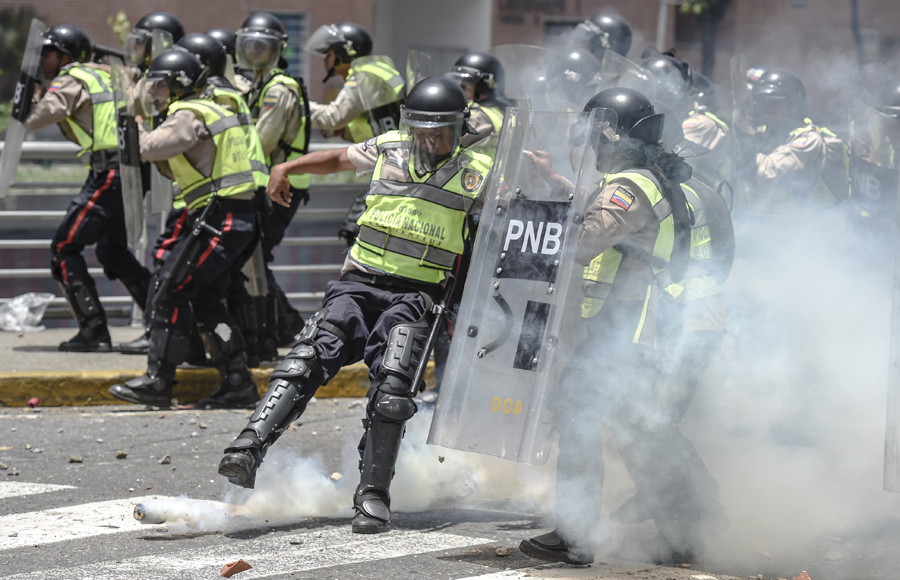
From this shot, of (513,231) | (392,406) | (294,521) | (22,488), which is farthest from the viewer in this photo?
(22,488)

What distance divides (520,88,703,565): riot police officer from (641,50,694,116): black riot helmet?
8.69ft

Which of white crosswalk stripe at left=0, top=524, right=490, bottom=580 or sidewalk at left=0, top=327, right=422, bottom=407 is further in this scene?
sidewalk at left=0, top=327, right=422, bottom=407

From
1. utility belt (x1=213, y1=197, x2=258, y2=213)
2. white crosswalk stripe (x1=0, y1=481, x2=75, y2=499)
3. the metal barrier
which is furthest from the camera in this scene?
the metal barrier

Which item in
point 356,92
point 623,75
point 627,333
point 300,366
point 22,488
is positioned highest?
point 623,75

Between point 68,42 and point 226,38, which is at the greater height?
point 226,38

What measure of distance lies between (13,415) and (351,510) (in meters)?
2.74

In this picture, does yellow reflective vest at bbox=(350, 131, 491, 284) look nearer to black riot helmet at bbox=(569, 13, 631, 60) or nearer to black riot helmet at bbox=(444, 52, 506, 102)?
black riot helmet at bbox=(444, 52, 506, 102)

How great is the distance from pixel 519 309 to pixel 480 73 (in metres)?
3.06

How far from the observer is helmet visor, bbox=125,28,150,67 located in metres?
6.90

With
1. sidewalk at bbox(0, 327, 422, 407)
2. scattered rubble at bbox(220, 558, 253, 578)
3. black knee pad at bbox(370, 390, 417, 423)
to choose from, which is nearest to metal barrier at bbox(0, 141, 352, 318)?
sidewalk at bbox(0, 327, 422, 407)

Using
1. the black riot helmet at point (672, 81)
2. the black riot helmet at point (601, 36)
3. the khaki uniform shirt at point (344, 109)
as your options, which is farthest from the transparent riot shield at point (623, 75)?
the khaki uniform shirt at point (344, 109)

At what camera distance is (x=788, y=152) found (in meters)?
6.19

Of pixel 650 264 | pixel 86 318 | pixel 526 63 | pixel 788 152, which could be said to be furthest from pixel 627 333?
pixel 86 318

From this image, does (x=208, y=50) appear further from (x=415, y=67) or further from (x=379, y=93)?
(x=415, y=67)
